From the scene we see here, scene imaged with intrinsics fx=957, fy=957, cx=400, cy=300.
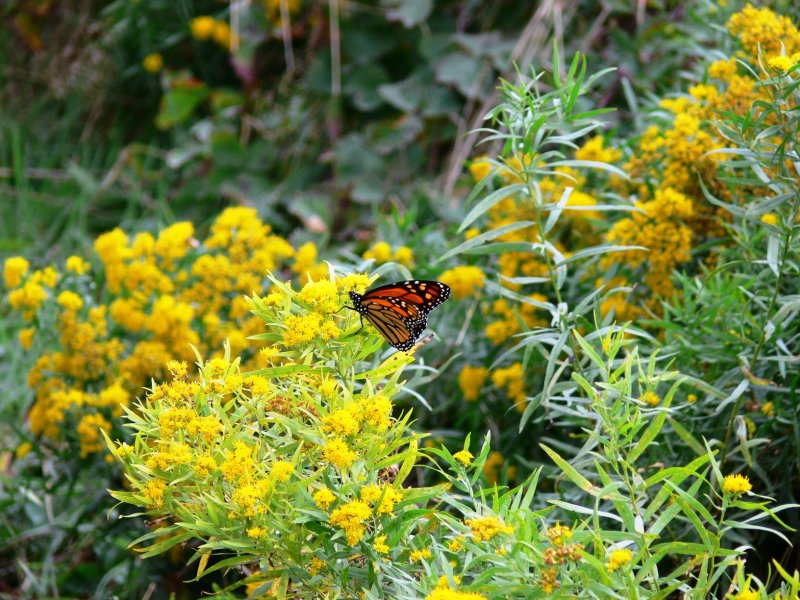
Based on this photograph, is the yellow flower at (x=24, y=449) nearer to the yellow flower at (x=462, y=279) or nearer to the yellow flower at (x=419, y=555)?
the yellow flower at (x=462, y=279)

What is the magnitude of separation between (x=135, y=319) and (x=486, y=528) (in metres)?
1.57

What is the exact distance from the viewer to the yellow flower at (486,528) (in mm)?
1173

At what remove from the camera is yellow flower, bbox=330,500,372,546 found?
1.24 metres

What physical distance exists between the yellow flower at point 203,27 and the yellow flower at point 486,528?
421 cm

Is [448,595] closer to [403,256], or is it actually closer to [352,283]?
[352,283]

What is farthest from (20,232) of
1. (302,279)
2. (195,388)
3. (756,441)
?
(756,441)

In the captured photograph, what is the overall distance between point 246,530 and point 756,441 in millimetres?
888

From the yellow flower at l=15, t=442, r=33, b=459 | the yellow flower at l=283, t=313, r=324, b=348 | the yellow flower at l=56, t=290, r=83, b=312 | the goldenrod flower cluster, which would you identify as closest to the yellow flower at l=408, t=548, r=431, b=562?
the goldenrod flower cluster

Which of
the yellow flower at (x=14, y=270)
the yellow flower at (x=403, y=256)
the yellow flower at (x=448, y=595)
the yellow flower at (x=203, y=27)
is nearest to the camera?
the yellow flower at (x=448, y=595)

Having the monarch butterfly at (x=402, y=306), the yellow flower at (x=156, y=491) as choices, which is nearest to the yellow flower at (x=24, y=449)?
the monarch butterfly at (x=402, y=306)

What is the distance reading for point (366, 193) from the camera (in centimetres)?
423

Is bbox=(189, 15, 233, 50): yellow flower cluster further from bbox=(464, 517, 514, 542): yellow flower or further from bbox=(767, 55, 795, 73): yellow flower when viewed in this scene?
bbox=(464, 517, 514, 542): yellow flower

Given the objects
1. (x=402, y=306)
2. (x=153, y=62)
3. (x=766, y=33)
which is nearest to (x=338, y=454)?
(x=402, y=306)

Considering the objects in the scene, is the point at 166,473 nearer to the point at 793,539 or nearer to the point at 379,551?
the point at 379,551
